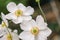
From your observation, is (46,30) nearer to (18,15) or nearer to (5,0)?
(18,15)

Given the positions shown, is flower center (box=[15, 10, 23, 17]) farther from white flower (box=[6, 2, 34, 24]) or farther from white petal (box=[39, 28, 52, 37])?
white petal (box=[39, 28, 52, 37])

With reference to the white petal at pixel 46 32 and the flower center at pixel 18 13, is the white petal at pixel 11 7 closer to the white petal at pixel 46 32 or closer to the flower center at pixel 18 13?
the flower center at pixel 18 13

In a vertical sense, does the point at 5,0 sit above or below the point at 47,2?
above

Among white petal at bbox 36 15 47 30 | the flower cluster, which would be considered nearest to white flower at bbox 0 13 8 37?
the flower cluster

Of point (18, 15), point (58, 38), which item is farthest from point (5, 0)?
point (18, 15)

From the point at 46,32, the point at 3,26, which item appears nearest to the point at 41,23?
the point at 46,32

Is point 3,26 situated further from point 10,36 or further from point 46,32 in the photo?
point 46,32

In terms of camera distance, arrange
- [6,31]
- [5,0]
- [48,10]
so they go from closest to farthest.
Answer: [6,31], [5,0], [48,10]

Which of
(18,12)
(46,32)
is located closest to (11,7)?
(18,12)
